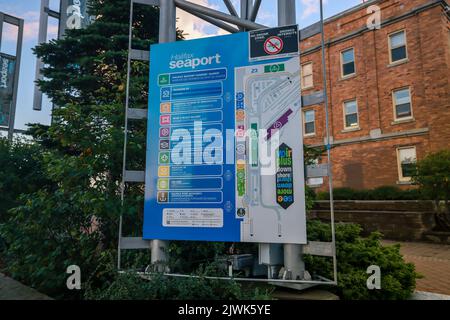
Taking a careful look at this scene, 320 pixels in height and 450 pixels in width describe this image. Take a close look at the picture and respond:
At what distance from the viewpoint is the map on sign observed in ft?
11.5

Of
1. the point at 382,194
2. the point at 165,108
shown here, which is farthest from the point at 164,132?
the point at 382,194

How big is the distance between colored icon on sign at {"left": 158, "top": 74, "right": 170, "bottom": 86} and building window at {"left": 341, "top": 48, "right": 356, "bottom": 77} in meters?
18.5

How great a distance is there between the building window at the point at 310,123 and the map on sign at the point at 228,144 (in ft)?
59.7

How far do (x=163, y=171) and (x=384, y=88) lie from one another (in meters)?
17.8

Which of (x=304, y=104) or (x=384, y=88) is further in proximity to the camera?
(x=384, y=88)

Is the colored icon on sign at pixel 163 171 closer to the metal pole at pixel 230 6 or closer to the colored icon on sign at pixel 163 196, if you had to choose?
the colored icon on sign at pixel 163 196

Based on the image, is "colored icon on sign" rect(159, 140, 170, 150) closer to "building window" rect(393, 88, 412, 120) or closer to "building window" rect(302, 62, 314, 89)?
"building window" rect(393, 88, 412, 120)

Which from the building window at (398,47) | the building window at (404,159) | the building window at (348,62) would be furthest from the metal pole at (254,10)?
the building window at (348,62)

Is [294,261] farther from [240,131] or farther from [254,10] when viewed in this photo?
[254,10]

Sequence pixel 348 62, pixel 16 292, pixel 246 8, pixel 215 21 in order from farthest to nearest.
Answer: pixel 348 62 < pixel 246 8 < pixel 215 21 < pixel 16 292

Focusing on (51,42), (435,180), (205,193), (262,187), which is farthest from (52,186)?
(435,180)

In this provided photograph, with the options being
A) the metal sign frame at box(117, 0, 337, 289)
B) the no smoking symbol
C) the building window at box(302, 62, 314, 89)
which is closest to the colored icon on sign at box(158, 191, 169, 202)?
the metal sign frame at box(117, 0, 337, 289)

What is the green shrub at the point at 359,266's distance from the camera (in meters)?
3.93

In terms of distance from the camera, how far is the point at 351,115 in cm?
1984
